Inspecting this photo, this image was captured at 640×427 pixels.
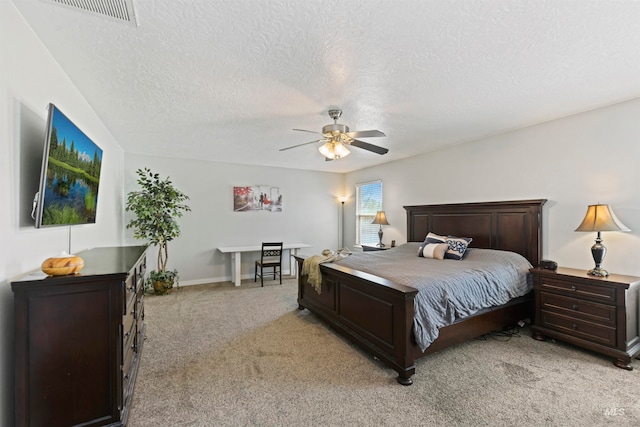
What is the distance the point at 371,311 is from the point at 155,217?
3.89 meters

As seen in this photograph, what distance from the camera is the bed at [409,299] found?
2404 millimetres

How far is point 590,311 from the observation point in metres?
2.74

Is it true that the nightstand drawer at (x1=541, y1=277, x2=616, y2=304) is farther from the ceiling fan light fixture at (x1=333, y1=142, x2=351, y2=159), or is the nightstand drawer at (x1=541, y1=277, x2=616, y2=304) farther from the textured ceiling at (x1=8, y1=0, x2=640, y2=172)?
the ceiling fan light fixture at (x1=333, y1=142, x2=351, y2=159)

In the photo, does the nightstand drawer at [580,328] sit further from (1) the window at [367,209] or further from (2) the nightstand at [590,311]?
(1) the window at [367,209]

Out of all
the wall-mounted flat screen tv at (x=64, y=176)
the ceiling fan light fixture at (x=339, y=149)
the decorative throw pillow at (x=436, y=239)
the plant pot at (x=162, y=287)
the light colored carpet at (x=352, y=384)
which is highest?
the ceiling fan light fixture at (x=339, y=149)

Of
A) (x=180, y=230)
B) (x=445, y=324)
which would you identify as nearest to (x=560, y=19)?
(x=445, y=324)

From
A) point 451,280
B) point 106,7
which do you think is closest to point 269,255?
point 451,280

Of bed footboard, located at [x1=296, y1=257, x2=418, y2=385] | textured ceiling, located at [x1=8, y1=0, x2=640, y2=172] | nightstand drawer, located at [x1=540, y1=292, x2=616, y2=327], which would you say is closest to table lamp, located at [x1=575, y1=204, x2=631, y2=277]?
nightstand drawer, located at [x1=540, y1=292, x2=616, y2=327]

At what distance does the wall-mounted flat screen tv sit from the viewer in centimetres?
165

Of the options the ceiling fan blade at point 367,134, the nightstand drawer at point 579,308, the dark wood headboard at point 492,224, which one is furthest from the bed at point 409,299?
the ceiling fan blade at point 367,134

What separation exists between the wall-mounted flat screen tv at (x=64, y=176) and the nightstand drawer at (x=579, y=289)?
442cm

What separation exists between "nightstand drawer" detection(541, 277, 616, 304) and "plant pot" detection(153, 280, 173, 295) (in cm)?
536

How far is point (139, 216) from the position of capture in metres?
4.54

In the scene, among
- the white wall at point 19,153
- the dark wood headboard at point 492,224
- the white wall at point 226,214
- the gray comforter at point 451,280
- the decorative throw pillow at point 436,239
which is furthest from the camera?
the white wall at point 226,214
